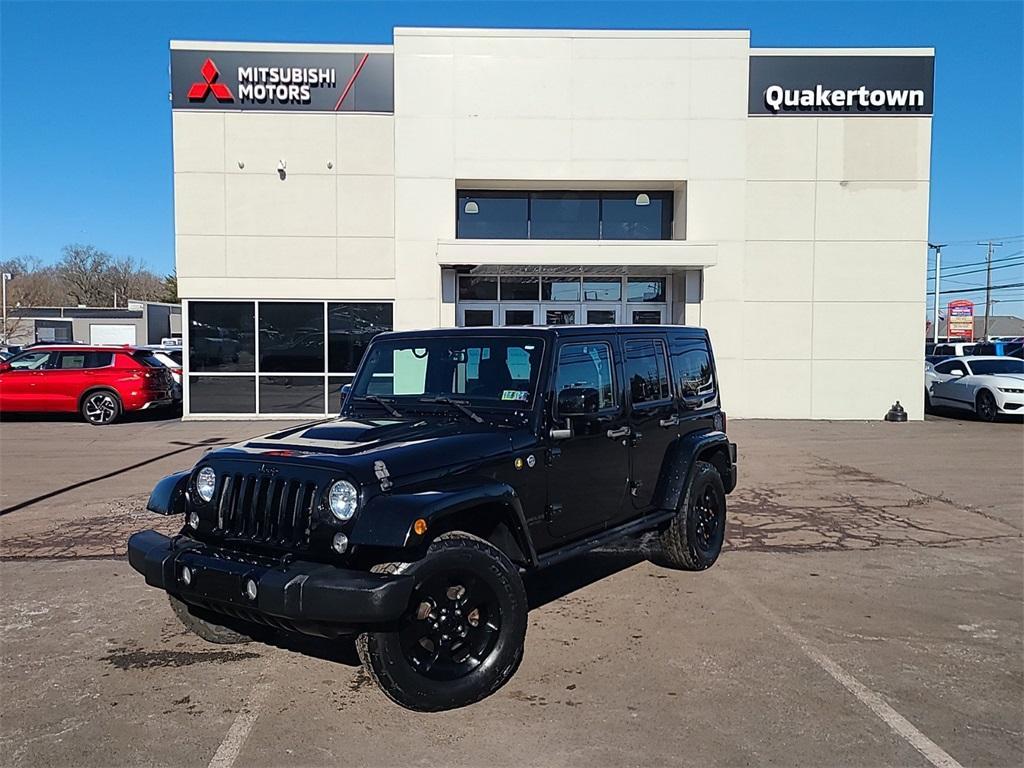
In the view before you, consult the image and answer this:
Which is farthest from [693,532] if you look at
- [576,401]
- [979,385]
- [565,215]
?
[979,385]

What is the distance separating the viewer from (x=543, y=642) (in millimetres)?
5082

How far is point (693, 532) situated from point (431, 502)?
3.12m

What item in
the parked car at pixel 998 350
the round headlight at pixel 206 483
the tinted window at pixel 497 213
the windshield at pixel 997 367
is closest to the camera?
the round headlight at pixel 206 483

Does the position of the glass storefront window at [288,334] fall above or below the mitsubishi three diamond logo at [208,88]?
below

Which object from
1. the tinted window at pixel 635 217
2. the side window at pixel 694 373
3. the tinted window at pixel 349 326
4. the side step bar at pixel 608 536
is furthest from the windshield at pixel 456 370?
the tinted window at pixel 635 217

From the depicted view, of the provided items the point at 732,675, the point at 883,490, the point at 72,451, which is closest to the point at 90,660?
the point at 732,675

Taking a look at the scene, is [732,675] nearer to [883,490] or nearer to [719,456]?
[719,456]

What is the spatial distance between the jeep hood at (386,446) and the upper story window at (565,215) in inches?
584

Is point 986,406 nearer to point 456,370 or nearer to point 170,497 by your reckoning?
point 456,370

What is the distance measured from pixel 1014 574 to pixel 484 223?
14.6m

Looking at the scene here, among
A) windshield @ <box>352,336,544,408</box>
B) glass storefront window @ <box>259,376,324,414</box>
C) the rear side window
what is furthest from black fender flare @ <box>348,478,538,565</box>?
the rear side window

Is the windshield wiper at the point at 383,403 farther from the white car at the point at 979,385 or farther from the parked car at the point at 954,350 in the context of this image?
the parked car at the point at 954,350

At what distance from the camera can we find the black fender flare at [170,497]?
4.70 m

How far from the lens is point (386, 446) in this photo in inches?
175
